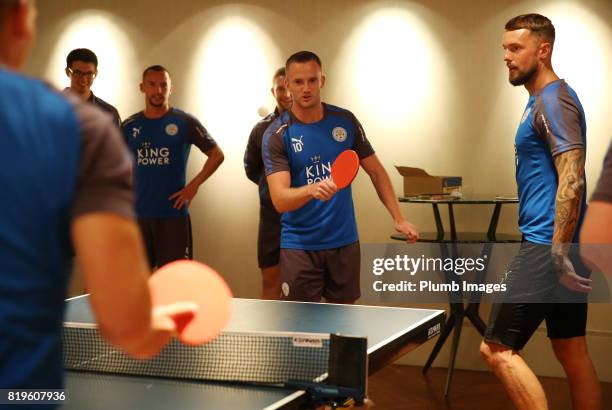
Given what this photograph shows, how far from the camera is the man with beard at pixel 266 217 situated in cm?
568

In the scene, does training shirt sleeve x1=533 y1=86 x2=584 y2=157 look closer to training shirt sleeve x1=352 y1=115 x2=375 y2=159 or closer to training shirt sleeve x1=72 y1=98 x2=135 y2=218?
training shirt sleeve x1=352 y1=115 x2=375 y2=159

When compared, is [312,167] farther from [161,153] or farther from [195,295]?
[195,295]

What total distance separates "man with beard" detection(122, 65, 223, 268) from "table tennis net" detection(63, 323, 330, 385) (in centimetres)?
323

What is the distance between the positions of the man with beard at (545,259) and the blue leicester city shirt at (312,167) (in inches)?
41.1

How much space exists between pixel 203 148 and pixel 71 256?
15.8 feet

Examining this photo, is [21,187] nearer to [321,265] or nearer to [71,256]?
[71,256]

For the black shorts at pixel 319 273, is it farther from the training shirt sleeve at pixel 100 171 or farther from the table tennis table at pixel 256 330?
the training shirt sleeve at pixel 100 171

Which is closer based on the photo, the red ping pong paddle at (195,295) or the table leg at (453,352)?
the red ping pong paddle at (195,295)

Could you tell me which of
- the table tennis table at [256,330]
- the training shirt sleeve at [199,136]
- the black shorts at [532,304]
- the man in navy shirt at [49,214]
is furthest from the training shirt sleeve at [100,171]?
the training shirt sleeve at [199,136]

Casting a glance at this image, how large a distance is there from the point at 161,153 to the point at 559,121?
3.13 metres

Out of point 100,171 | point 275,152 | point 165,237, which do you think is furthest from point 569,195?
point 165,237

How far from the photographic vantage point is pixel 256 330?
2963mm

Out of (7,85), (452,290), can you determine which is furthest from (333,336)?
(452,290)

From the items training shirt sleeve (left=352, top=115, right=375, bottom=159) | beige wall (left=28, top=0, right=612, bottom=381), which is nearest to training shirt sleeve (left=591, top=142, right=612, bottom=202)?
training shirt sleeve (left=352, top=115, right=375, bottom=159)
